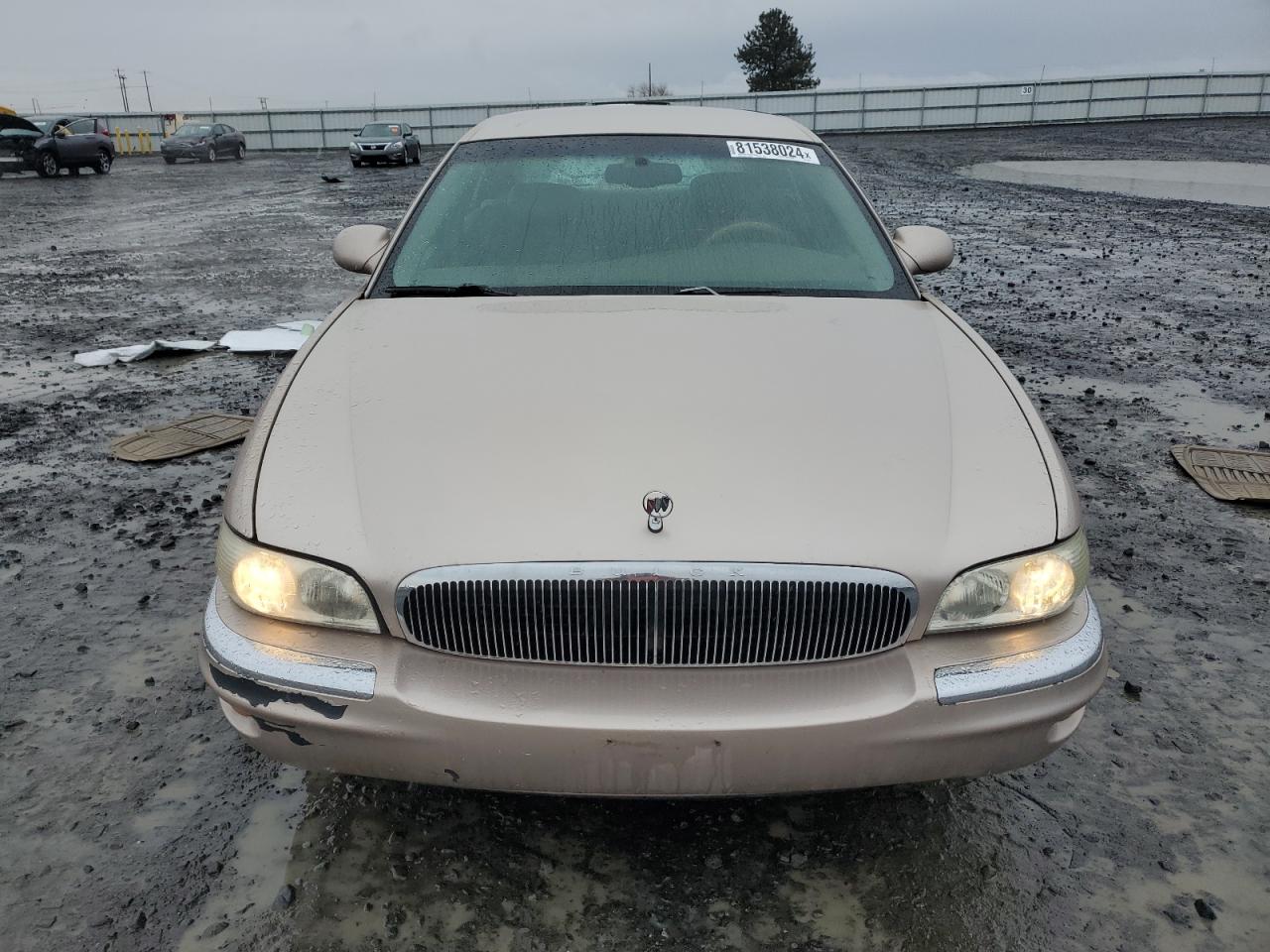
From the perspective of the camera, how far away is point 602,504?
198cm

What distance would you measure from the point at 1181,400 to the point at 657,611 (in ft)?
16.1

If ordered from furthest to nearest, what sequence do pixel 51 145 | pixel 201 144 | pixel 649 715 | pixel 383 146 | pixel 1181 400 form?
1. pixel 201 144
2. pixel 383 146
3. pixel 51 145
4. pixel 1181 400
5. pixel 649 715

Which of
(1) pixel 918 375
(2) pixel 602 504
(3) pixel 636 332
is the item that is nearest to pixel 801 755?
(2) pixel 602 504

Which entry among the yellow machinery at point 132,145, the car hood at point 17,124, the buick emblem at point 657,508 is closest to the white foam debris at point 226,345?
the buick emblem at point 657,508

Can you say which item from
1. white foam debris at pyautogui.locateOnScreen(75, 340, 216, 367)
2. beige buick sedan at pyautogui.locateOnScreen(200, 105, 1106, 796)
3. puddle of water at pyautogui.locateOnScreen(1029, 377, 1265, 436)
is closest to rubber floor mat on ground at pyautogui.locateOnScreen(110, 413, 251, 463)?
white foam debris at pyautogui.locateOnScreen(75, 340, 216, 367)

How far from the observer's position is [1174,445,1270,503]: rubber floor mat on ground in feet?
14.0

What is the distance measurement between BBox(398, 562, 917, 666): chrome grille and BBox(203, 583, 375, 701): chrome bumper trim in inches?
5.3

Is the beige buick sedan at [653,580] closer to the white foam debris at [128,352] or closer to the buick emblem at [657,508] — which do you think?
the buick emblem at [657,508]

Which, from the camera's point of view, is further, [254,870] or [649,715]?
[254,870]

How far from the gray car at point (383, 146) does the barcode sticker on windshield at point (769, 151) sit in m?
27.8

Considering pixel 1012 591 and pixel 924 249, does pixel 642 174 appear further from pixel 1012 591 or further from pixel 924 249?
pixel 1012 591

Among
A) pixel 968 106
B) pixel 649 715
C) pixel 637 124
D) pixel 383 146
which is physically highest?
pixel 968 106

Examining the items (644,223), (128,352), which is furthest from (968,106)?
(644,223)

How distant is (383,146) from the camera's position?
95.3 feet
